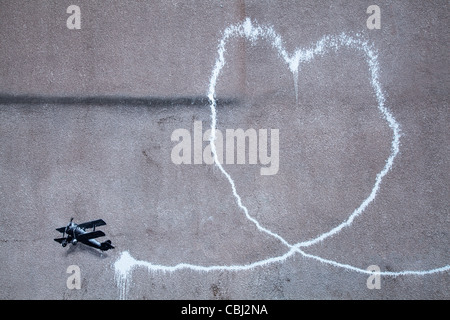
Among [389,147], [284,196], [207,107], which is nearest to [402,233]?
[389,147]

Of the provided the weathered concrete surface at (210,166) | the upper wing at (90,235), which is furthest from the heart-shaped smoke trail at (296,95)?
the upper wing at (90,235)

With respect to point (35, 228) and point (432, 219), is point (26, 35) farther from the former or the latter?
point (432, 219)

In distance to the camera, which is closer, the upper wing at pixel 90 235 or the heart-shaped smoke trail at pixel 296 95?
the upper wing at pixel 90 235

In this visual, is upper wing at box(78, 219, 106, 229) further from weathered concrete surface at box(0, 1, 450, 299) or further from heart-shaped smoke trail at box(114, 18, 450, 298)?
heart-shaped smoke trail at box(114, 18, 450, 298)

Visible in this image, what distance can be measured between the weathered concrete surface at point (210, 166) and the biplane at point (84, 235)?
9 centimetres

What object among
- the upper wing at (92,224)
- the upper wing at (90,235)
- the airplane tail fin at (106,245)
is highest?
the upper wing at (92,224)

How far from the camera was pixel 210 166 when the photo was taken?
3904mm

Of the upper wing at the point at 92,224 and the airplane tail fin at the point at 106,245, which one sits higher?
the upper wing at the point at 92,224

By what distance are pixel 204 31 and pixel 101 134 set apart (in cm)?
151

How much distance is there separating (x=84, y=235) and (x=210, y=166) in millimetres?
1435

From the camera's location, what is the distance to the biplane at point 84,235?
378 cm

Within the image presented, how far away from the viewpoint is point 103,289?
3.85m

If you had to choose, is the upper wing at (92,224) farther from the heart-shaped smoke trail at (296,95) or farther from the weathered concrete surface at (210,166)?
the heart-shaped smoke trail at (296,95)

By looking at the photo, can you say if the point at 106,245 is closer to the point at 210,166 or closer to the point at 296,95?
the point at 210,166
